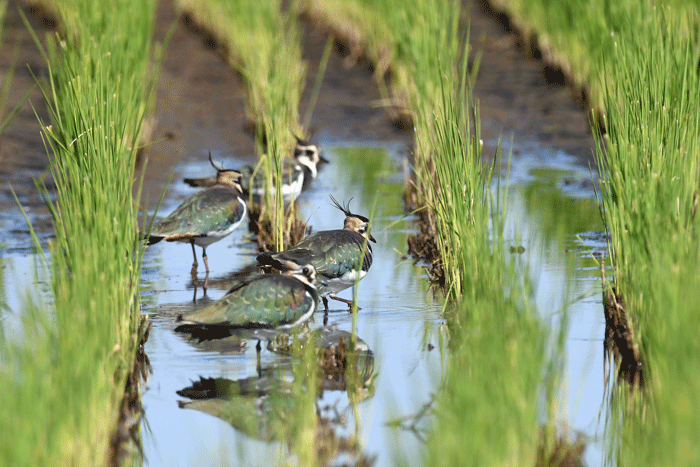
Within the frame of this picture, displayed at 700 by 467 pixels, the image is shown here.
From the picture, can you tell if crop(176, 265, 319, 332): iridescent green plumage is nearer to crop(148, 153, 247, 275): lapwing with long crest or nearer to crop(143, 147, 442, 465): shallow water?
crop(143, 147, 442, 465): shallow water

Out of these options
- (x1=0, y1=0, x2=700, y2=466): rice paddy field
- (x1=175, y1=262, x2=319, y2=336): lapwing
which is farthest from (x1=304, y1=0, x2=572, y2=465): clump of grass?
(x1=175, y1=262, x2=319, y2=336): lapwing

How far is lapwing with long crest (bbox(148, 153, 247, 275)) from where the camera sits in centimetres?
648

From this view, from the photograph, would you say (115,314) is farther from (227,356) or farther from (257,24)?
(257,24)

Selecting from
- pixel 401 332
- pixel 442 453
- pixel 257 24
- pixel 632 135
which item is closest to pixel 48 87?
pixel 257 24

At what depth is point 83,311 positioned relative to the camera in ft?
12.1

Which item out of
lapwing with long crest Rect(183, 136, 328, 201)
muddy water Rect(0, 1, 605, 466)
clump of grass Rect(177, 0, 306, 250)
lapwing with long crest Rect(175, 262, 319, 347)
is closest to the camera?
muddy water Rect(0, 1, 605, 466)

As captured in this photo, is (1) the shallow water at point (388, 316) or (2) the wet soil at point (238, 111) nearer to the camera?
(1) the shallow water at point (388, 316)

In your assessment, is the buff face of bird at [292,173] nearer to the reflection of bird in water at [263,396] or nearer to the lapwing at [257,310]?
the lapwing at [257,310]

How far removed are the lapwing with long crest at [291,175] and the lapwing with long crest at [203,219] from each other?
21.8 inches

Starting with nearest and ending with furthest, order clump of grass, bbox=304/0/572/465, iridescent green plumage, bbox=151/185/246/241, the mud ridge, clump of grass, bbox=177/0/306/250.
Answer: clump of grass, bbox=304/0/572/465, the mud ridge, iridescent green plumage, bbox=151/185/246/241, clump of grass, bbox=177/0/306/250

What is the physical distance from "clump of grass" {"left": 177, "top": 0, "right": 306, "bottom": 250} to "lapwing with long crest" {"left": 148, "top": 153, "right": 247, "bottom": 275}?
288 mm

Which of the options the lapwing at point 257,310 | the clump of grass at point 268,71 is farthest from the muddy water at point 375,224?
the clump of grass at point 268,71

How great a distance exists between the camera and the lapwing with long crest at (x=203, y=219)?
648 centimetres

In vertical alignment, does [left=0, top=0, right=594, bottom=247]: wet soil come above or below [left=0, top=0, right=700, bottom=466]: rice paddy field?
above
